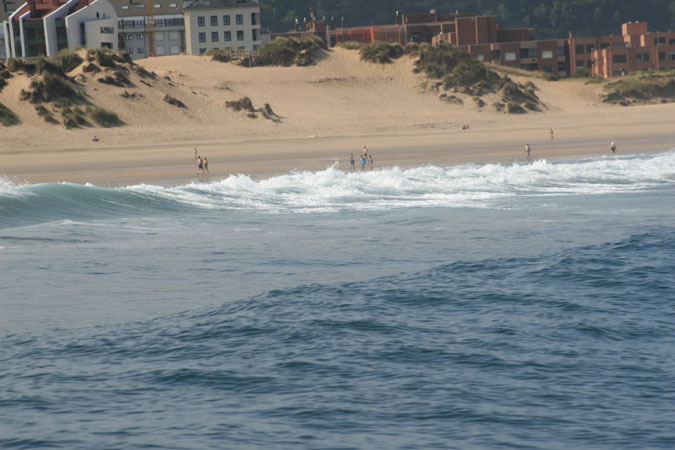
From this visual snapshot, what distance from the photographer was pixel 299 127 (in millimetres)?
61875

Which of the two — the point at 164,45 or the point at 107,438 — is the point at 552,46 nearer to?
the point at 164,45

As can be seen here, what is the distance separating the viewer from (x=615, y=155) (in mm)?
45719

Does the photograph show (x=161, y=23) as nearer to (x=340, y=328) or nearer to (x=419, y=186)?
(x=419, y=186)

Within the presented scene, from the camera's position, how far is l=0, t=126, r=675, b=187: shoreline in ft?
132

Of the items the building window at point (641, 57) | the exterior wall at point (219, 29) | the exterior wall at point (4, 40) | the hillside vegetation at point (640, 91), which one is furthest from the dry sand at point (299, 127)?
the exterior wall at point (4, 40)

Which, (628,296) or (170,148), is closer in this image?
(628,296)

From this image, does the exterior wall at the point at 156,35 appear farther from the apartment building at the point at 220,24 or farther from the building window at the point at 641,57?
the building window at the point at 641,57

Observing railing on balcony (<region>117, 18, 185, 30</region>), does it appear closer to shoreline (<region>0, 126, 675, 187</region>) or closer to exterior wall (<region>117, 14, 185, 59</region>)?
exterior wall (<region>117, 14, 185, 59</region>)

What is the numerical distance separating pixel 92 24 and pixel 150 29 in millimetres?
12919

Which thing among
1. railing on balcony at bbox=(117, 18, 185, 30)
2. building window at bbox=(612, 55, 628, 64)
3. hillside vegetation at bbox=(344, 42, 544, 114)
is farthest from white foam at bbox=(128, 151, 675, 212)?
railing on balcony at bbox=(117, 18, 185, 30)

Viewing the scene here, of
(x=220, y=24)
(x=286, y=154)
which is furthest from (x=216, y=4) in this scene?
(x=286, y=154)

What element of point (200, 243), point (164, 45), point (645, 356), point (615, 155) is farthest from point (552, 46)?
point (645, 356)

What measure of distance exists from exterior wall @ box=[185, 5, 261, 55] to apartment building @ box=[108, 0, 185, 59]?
12.7 feet

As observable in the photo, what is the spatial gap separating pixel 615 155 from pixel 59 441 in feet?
131
